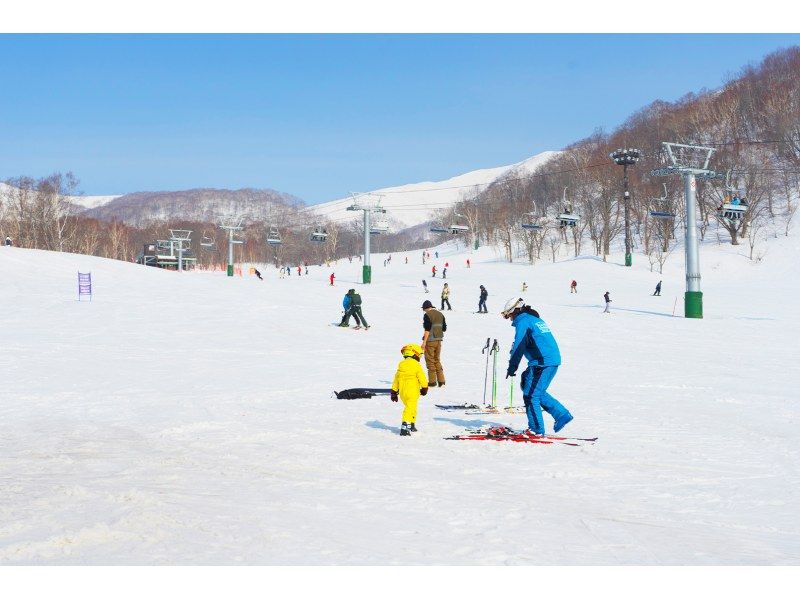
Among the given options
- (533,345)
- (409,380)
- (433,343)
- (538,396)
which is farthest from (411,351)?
(433,343)

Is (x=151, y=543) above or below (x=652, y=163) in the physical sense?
below

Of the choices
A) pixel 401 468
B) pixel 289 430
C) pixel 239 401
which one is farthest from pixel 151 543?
pixel 239 401

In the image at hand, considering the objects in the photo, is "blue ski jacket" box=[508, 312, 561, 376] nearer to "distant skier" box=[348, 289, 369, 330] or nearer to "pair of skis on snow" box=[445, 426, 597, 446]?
"pair of skis on snow" box=[445, 426, 597, 446]

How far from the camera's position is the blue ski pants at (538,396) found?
8578 millimetres

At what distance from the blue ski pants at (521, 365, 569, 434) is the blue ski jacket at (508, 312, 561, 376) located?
4.1 inches

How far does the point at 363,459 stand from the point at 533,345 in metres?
2.50

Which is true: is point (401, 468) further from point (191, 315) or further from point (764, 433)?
point (191, 315)

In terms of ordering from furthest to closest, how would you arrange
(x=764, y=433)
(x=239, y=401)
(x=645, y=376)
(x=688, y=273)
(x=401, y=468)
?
(x=688, y=273) < (x=645, y=376) < (x=239, y=401) < (x=764, y=433) < (x=401, y=468)

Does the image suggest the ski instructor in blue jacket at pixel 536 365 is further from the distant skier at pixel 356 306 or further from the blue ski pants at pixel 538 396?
the distant skier at pixel 356 306

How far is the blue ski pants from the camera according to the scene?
8.58m

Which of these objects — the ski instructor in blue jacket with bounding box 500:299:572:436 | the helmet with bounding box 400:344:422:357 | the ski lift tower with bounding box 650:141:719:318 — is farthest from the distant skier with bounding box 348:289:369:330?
the ski lift tower with bounding box 650:141:719:318

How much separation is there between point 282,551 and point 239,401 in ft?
24.2

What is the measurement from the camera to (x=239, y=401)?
38.7 ft

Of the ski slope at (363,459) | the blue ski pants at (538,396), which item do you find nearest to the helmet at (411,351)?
the ski slope at (363,459)
